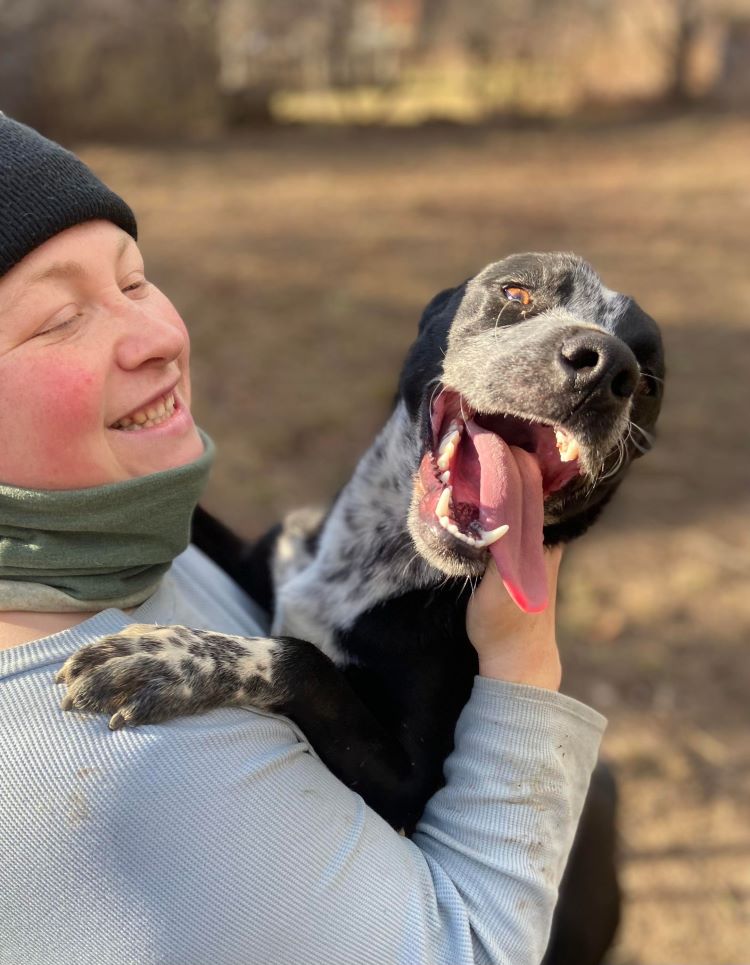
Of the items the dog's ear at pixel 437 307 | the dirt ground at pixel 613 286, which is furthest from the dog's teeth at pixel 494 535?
the dirt ground at pixel 613 286

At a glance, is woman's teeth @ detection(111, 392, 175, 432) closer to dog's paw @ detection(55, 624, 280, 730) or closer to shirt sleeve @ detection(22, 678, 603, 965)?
dog's paw @ detection(55, 624, 280, 730)

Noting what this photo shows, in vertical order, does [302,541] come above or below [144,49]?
above

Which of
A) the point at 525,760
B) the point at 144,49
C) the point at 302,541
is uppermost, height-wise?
the point at 525,760

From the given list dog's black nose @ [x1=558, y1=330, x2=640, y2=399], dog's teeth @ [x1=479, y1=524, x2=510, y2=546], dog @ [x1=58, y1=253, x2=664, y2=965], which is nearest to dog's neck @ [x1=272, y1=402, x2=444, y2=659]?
dog @ [x1=58, y1=253, x2=664, y2=965]

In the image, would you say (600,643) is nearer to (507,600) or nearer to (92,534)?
(507,600)

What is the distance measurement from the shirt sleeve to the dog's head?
373mm

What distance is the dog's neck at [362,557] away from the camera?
2.45 meters

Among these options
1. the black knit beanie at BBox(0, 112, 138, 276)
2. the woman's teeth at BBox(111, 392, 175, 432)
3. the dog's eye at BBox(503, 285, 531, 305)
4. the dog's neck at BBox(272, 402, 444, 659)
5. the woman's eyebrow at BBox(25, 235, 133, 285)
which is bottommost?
the dog's neck at BBox(272, 402, 444, 659)

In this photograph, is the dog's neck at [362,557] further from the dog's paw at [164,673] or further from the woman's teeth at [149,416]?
the woman's teeth at [149,416]

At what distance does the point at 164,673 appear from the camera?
176cm

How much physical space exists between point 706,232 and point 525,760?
9.43m

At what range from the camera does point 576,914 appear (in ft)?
7.85

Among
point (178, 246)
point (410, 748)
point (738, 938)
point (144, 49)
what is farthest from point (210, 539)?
point (144, 49)

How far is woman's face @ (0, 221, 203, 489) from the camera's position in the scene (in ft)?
5.36
